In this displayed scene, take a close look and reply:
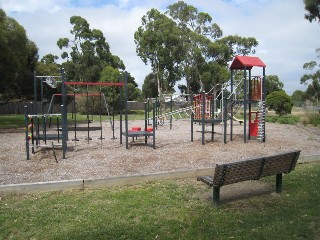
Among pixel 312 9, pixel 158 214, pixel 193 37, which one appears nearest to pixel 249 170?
pixel 158 214

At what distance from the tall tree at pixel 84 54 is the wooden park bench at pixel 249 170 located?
38698 mm

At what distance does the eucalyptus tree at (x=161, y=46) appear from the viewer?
40469 mm

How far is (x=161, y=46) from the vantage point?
1633 inches

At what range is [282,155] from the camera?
5.69 m

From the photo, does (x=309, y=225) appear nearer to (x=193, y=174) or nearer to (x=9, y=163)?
(x=193, y=174)

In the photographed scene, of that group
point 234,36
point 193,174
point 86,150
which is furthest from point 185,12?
point 193,174

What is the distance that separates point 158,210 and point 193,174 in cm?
219

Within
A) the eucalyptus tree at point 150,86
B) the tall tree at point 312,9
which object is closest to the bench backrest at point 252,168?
the tall tree at point 312,9

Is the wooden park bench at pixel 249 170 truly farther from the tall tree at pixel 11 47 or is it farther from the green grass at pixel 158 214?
the tall tree at pixel 11 47

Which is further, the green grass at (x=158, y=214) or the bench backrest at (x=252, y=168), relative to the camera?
the bench backrest at (x=252, y=168)

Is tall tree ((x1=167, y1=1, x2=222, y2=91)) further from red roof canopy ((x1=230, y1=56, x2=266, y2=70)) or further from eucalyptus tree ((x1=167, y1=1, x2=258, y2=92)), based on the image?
red roof canopy ((x1=230, y1=56, x2=266, y2=70))

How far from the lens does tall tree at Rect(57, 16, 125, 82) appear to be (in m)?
42.8

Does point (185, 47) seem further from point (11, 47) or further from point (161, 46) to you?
point (11, 47)

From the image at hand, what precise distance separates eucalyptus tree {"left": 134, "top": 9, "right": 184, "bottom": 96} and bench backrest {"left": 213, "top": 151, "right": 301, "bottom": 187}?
34.4 meters
